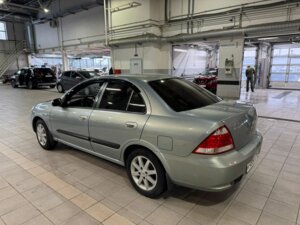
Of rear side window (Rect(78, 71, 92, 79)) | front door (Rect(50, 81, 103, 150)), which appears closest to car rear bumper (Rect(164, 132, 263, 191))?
front door (Rect(50, 81, 103, 150))

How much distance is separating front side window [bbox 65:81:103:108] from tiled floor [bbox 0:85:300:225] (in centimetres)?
93

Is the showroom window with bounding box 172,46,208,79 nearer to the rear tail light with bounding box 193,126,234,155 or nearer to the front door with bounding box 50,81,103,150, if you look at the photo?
the front door with bounding box 50,81,103,150

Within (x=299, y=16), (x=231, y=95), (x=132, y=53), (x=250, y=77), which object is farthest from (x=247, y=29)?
(x=132, y=53)

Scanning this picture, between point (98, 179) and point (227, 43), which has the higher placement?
point (227, 43)

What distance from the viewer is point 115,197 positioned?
249cm

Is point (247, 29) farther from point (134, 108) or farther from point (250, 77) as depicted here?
point (134, 108)

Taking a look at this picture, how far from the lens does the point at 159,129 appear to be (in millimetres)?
2158

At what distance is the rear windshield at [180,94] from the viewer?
93.1 inches

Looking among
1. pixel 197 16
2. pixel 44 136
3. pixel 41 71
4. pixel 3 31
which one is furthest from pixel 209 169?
pixel 3 31

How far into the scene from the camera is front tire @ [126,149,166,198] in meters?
2.28

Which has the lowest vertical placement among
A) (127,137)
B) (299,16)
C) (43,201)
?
(43,201)

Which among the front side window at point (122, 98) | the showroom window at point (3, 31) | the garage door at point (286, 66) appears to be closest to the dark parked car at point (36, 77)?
the showroom window at point (3, 31)

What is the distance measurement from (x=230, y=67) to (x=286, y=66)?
7.89 meters

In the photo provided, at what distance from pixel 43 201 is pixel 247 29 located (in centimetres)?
851
